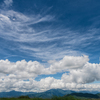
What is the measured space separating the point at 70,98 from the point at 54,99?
314 cm

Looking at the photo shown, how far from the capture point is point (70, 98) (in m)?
20.5

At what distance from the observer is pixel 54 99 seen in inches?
809
